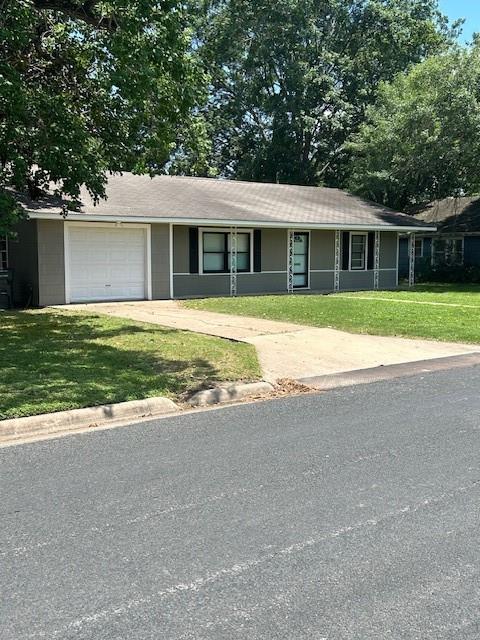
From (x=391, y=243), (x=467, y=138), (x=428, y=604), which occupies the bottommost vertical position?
(x=428, y=604)

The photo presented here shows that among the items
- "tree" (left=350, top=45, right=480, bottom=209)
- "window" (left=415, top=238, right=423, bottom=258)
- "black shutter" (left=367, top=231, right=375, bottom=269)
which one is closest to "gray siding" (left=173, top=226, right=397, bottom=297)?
"black shutter" (left=367, top=231, right=375, bottom=269)

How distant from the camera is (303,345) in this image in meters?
11.6

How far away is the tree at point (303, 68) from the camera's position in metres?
38.9

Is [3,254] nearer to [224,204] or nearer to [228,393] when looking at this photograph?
[224,204]

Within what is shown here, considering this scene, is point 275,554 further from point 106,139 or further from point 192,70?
point 106,139

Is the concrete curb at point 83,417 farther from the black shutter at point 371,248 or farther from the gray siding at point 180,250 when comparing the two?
the black shutter at point 371,248

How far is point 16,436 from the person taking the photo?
245 inches

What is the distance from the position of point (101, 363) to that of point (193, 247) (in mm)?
11761

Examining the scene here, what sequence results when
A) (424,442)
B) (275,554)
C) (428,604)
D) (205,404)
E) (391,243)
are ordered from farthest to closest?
(391,243) < (205,404) < (424,442) < (275,554) < (428,604)

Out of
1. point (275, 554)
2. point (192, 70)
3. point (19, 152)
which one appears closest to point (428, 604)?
point (275, 554)

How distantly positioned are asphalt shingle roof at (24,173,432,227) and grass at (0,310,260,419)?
18.8 ft

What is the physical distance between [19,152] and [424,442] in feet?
27.7

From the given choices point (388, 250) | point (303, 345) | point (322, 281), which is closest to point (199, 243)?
point (322, 281)

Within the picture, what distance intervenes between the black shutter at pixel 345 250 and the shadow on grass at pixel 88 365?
12.5 meters
